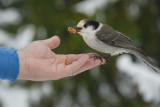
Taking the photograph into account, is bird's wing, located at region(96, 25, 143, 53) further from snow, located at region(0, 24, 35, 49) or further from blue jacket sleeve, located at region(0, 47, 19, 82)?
snow, located at region(0, 24, 35, 49)

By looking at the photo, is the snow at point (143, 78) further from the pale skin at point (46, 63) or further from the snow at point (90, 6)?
the pale skin at point (46, 63)

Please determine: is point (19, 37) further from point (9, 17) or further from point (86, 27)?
point (86, 27)

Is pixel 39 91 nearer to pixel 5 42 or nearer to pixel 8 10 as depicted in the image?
pixel 5 42

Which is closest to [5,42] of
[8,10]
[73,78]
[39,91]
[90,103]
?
[8,10]

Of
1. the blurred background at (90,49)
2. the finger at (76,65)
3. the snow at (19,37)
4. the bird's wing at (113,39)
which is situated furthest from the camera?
the snow at (19,37)

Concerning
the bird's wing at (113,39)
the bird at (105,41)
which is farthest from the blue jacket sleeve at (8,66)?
the bird's wing at (113,39)

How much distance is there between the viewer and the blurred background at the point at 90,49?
2424 mm

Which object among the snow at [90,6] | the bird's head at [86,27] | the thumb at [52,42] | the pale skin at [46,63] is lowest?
the snow at [90,6]

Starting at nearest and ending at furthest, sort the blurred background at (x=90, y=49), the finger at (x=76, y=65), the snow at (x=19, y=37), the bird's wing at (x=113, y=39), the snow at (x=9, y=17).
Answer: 1. the finger at (x=76, y=65)
2. the bird's wing at (x=113, y=39)
3. the blurred background at (x=90, y=49)
4. the snow at (x=19, y=37)
5. the snow at (x=9, y=17)

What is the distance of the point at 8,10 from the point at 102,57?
1.50 metres

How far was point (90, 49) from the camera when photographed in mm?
2406

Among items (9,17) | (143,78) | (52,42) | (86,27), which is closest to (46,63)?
(52,42)

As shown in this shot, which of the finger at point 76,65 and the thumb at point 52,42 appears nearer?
the finger at point 76,65

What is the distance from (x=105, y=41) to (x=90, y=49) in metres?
0.65
